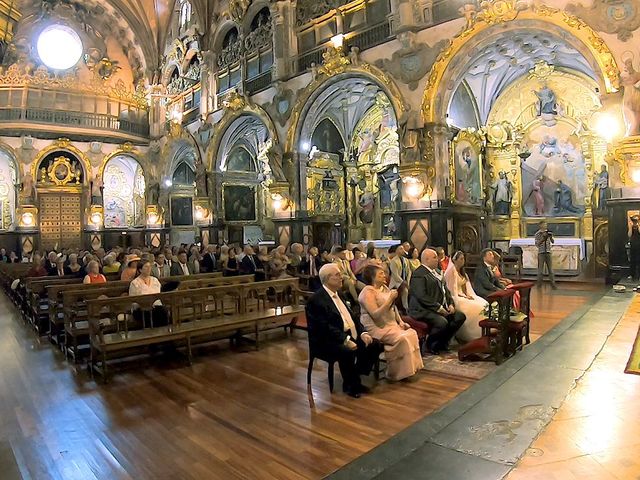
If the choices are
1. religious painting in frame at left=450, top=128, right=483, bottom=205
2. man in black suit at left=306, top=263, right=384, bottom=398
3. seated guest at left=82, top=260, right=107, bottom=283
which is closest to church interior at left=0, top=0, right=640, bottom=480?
man in black suit at left=306, top=263, right=384, bottom=398

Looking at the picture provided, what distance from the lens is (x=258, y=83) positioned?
1708cm

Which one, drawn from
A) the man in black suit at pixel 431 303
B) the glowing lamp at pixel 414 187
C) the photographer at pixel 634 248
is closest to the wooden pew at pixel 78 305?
the man in black suit at pixel 431 303

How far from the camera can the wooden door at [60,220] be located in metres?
22.2

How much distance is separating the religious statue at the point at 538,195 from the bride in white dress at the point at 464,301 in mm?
10188

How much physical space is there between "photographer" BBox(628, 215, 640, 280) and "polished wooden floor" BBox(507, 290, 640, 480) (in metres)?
5.90

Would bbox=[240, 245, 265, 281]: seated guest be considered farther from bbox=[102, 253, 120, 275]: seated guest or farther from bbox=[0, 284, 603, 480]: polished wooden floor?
bbox=[0, 284, 603, 480]: polished wooden floor

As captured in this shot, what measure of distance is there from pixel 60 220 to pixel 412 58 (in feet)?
60.3

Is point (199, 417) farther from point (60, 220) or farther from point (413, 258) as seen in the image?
point (60, 220)

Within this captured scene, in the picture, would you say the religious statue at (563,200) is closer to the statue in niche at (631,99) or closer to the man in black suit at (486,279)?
the statue in niche at (631,99)

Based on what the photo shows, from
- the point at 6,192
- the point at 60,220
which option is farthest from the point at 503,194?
the point at 6,192

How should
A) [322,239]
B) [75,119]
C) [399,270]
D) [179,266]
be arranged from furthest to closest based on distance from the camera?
[75,119]
[322,239]
[179,266]
[399,270]

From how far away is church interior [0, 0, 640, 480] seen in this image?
3566mm

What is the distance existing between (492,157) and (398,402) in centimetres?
1282

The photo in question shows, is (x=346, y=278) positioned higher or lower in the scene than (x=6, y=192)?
lower
